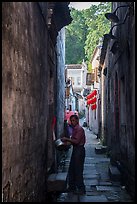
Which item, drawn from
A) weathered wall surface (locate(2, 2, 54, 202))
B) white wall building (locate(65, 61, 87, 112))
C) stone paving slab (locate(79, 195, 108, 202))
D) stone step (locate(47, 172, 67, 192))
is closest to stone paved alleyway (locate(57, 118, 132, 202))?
stone paving slab (locate(79, 195, 108, 202))

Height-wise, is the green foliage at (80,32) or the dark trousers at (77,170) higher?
the green foliage at (80,32)

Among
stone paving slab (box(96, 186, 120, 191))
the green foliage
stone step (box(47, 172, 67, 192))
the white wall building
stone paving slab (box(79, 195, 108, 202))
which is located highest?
the green foliage

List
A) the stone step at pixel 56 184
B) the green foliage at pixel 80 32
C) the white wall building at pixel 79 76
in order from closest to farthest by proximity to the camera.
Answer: the stone step at pixel 56 184, the green foliage at pixel 80 32, the white wall building at pixel 79 76

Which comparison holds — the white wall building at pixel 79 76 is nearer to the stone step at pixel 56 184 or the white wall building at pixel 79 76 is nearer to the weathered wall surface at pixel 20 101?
the stone step at pixel 56 184

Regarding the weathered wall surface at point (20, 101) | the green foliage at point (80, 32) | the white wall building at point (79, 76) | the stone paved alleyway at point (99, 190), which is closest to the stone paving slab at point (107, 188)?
the stone paved alleyway at point (99, 190)

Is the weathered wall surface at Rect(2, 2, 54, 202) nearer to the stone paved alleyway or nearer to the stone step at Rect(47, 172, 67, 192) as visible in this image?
the stone step at Rect(47, 172, 67, 192)

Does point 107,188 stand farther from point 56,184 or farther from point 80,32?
point 80,32

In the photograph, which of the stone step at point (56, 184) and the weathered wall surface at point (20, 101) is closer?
the weathered wall surface at point (20, 101)

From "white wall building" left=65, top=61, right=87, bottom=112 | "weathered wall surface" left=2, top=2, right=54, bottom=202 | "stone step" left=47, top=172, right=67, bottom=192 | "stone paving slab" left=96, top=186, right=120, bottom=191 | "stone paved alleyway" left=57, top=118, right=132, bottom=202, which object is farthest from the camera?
"white wall building" left=65, top=61, right=87, bottom=112

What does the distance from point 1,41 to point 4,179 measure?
4.59ft

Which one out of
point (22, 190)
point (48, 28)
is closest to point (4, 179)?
point (22, 190)

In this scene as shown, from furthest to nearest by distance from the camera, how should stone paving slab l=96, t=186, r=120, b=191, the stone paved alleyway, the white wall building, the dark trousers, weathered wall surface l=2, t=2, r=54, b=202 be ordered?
1. the white wall building
2. stone paving slab l=96, t=186, r=120, b=191
3. the dark trousers
4. the stone paved alleyway
5. weathered wall surface l=2, t=2, r=54, b=202

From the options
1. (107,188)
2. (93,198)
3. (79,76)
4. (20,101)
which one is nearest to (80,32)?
(79,76)

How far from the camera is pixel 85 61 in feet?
225
